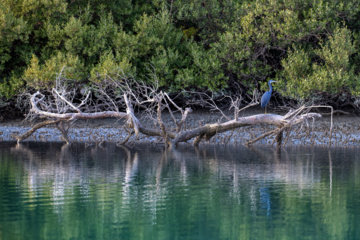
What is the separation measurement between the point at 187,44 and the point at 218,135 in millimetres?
5787

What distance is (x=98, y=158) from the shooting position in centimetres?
1734

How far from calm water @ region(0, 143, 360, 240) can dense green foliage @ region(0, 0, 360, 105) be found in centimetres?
788

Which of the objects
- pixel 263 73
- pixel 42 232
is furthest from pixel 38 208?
pixel 263 73

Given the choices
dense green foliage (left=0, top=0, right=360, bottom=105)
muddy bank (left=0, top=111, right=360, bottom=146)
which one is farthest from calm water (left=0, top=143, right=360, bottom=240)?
dense green foliage (left=0, top=0, right=360, bottom=105)

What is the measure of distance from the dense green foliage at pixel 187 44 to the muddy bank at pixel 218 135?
5.64 feet

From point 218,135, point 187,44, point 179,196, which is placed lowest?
point 179,196

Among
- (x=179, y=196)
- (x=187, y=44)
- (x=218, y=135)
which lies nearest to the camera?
(x=179, y=196)

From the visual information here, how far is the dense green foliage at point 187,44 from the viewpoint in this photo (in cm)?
2502

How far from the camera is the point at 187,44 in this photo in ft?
91.7

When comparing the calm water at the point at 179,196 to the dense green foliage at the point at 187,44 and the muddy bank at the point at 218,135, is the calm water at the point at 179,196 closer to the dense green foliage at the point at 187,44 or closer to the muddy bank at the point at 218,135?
the muddy bank at the point at 218,135

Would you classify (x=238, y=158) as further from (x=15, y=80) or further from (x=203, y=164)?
(x=15, y=80)

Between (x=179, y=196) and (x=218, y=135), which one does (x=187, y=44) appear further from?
(x=179, y=196)

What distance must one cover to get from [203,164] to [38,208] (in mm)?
7185

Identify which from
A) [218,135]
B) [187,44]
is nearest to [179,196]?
[218,135]
